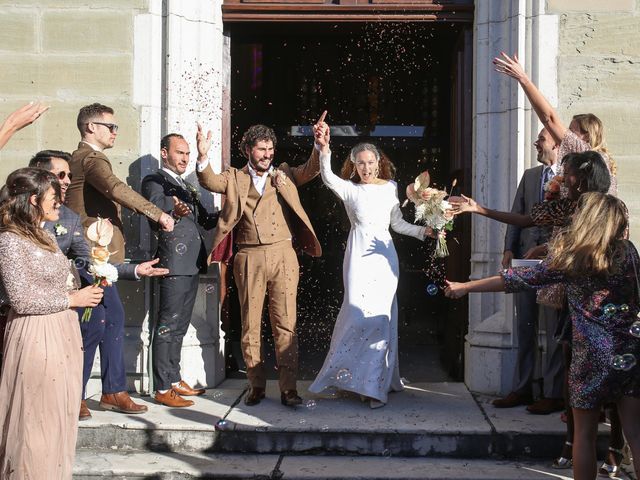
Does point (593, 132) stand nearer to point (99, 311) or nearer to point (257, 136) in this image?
point (257, 136)

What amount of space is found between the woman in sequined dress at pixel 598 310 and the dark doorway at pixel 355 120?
3556 millimetres

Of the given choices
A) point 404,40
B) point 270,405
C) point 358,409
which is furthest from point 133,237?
point 404,40

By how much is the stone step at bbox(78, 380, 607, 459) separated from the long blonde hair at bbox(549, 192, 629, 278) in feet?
5.53

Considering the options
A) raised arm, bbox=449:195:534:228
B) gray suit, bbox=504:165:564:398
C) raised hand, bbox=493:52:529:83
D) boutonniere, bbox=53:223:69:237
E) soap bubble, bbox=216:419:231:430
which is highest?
raised hand, bbox=493:52:529:83

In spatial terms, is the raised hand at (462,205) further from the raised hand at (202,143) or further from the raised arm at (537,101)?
the raised hand at (202,143)

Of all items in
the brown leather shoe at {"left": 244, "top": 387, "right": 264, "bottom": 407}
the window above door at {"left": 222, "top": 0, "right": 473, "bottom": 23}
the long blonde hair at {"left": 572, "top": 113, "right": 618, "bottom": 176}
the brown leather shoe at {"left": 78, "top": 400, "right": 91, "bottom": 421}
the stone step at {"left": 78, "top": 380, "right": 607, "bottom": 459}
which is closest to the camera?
the long blonde hair at {"left": 572, "top": 113, "right": 618, "bottom": 176}

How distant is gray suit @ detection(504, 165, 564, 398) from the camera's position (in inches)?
234

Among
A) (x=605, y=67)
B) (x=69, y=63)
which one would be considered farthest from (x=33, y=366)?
(x=605, y=67)

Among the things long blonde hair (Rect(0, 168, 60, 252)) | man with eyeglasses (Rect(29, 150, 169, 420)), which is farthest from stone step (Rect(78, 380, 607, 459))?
long blonde hair (Rect(0, 168, 60, 252))

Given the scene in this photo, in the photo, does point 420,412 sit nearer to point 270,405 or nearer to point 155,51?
point 270,405

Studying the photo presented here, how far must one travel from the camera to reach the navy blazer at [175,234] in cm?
612

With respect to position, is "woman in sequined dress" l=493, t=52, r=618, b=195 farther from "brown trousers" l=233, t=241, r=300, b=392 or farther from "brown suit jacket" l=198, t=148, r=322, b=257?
"brown trousers" l=233, t=241, r=300, b=392

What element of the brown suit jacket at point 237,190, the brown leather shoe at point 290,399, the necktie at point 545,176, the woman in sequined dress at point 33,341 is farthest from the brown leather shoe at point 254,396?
the necktie at point 545,176

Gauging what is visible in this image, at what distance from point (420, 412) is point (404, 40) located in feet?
15.9
